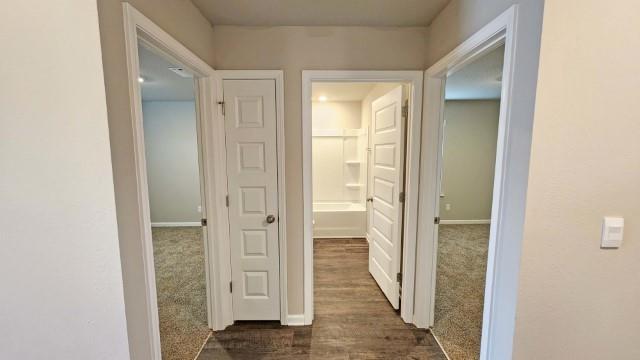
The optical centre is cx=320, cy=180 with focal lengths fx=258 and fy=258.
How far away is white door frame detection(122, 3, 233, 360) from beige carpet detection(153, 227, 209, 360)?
0.73 feet

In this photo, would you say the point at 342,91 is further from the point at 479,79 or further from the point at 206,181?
the point at 206,181

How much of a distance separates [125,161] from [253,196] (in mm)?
1107

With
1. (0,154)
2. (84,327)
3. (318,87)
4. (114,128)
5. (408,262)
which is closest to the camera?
(0,154)

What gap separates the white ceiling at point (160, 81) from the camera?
270 cm

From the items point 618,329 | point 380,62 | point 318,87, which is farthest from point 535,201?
point 318,87

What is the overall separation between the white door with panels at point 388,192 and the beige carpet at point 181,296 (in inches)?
67.6

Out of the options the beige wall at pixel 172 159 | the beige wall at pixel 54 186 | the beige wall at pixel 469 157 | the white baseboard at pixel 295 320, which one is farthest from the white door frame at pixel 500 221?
the beige wall at pixel 172 159

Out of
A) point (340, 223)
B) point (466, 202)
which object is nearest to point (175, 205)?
point (340, 223)

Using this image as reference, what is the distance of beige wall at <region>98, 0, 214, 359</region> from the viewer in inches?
39.7

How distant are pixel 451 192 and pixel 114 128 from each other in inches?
218

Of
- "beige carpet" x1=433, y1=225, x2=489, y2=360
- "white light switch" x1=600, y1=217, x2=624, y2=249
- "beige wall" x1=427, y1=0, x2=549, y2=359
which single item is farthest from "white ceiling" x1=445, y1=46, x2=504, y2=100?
"beige carpet" x1=433, y1=225, x2=489, y2=360

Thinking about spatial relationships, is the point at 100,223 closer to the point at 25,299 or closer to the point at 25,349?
the point at 25,299

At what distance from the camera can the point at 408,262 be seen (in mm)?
2217

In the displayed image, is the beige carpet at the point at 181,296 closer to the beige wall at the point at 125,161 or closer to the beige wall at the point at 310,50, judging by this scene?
the beige wall at the point at 125,161
